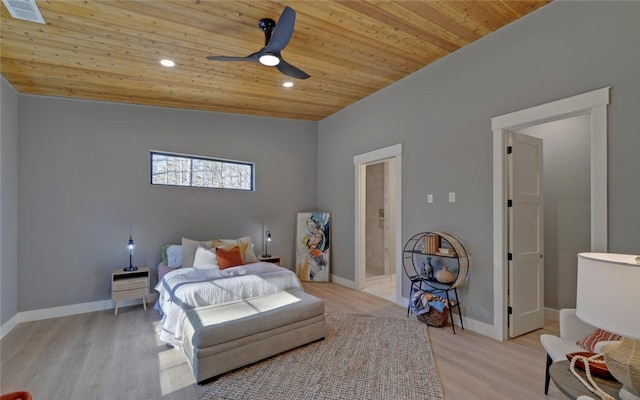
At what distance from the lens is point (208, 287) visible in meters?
3.19

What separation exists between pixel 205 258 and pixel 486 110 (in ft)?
13.5

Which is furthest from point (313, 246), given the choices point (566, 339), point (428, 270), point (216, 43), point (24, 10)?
point (24, 10)

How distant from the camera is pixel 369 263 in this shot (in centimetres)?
699

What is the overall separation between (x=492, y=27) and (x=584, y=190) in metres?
2.33

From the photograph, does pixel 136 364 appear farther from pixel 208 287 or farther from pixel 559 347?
pixel 559 347

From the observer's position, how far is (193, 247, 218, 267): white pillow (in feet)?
14.0

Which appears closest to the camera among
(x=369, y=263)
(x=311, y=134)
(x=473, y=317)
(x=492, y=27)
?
(x=492, y=27)

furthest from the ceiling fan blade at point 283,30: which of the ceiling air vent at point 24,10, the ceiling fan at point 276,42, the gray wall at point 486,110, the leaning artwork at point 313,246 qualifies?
the leaning artwork at point 313,246

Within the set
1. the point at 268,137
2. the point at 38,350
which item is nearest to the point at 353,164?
the point at 268,137

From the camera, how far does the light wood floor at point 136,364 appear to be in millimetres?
2377

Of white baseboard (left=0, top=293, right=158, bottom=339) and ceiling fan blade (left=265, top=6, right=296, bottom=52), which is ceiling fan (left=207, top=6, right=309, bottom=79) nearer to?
ceiling fan blade (left=265, top=6, right=296, bottom=52)

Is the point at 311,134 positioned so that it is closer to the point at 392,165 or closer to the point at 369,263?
the point at 392,165

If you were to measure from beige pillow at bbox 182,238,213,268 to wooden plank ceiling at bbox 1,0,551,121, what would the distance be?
2.26m

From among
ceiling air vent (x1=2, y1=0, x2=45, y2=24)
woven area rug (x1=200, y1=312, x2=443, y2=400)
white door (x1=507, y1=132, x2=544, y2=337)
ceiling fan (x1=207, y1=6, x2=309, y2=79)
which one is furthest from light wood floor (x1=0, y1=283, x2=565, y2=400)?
ceiling air vent (x1=2, y1=0, x2=45, y2=24)
